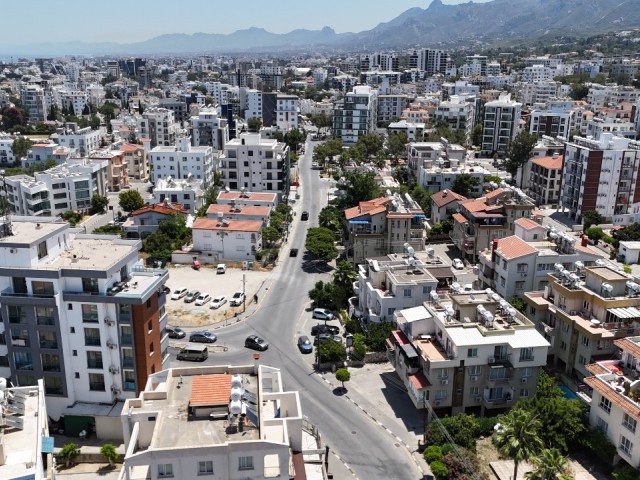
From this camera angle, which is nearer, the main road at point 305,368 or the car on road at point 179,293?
the main road at point 305,368

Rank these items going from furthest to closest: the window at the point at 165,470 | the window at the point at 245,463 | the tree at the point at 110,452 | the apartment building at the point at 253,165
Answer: the apartment building at the point at 253,165 → the tree at the point at 110,452 → the window at the point at 245,463 → the window at the point at 165,470

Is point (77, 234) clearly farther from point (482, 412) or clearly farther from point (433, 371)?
point (482, 412)

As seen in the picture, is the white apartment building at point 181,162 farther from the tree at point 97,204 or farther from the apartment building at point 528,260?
the apartment building at point 528,260

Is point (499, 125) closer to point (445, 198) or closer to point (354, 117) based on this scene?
Answer: point (354, 117)

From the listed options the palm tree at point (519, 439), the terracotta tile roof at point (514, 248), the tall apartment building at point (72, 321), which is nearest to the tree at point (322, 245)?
the terracotta tile roof at point (514, 248)

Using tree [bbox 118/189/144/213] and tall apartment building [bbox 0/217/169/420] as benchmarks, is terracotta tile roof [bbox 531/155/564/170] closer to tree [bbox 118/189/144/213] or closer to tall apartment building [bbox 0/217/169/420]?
tree [bbox 118/189/144/213]

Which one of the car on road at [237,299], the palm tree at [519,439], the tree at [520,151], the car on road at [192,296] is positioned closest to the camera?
the palm tree at [519,439]
